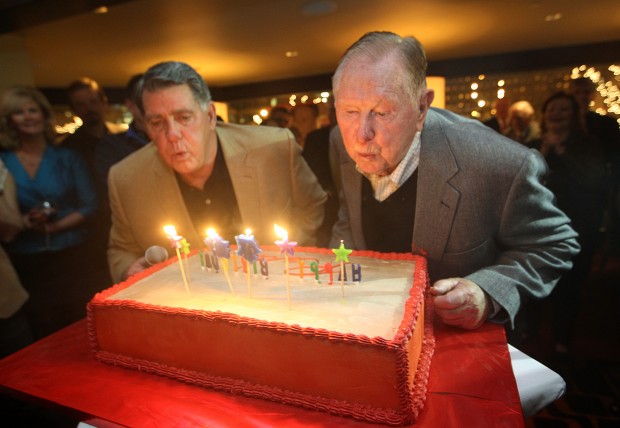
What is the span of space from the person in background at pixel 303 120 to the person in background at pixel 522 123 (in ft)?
3.95

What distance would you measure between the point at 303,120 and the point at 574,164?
5.41 ft

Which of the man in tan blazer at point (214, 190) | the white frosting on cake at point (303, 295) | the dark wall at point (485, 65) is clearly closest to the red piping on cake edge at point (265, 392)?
the white frosting on cake at point (303, 295)

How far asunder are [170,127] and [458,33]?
1811 mm

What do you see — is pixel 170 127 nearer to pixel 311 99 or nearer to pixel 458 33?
pixel 311 99

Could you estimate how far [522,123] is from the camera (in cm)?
228

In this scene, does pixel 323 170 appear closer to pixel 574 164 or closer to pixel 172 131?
→ pixel 172 131

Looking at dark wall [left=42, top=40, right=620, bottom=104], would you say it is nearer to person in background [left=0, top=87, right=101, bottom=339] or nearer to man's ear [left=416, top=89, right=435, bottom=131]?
man's ear [left=416, top=89, right=435, bottom=131]

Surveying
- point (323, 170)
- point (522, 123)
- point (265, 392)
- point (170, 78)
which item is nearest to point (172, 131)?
point (170, 78)

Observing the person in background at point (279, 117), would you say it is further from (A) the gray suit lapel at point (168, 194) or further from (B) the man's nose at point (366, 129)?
(B) the man's nose at point (366, 129)

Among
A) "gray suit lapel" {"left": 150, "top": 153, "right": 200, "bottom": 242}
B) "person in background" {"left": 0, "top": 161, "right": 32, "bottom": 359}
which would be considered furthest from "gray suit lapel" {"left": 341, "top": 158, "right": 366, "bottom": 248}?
"person in background" {"left": 0, "top": 161, "right": 32, "bottom": 359}

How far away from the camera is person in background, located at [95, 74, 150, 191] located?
254 centimetres

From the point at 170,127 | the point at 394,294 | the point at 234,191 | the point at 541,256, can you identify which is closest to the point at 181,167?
the point at 170,127

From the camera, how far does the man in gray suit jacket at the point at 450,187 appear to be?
4.58 feet

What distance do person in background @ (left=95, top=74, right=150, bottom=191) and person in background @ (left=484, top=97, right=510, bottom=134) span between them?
2.27m
